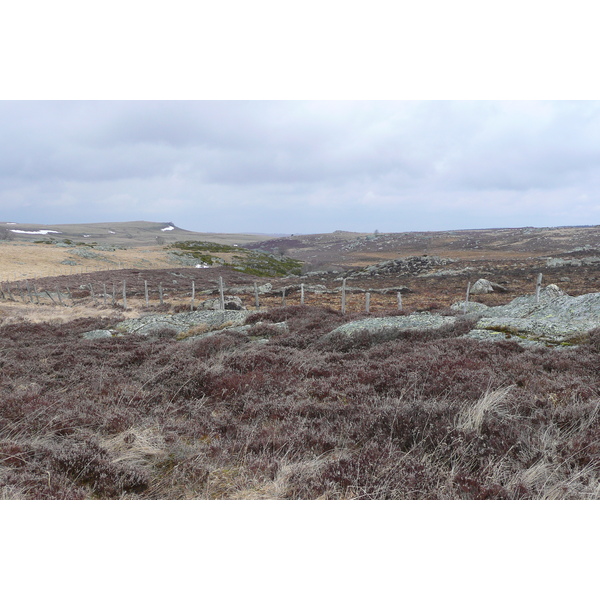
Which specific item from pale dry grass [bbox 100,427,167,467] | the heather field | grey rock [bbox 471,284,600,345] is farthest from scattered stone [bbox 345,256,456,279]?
pale dry grass [bbox 100,427,167,467]

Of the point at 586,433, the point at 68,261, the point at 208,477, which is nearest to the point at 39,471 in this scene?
the point at 208,477

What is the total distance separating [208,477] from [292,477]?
762 mm

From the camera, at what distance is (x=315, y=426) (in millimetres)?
4688

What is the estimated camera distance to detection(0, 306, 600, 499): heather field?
3.24 metres

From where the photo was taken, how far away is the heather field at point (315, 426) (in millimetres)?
3242

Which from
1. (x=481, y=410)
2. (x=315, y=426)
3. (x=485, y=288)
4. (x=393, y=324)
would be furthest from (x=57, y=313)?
(x=485, y=288)

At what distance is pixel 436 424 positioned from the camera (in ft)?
13.8

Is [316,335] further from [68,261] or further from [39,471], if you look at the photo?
[68,261]

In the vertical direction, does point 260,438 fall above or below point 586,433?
below

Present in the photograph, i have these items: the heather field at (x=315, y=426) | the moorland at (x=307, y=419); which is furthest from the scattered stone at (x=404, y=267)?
the heather field at (x=315, y=426)

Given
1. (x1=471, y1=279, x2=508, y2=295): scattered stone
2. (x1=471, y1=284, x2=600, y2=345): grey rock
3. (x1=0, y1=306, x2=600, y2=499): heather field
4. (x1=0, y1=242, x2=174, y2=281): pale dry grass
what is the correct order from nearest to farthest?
1. (x1=0, y1=306, x2=600, y2=499): heather field
2. (x1=471, y1=284, x2=600, y2=345): grey rock
3. (x1=471, y1=279, x2=508, y2=295): scattered stone
4. (x1=0, y1=242, x2=174, y2=281): pale dry grass

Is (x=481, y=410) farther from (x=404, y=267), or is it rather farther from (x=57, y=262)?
(x=57, y=262)

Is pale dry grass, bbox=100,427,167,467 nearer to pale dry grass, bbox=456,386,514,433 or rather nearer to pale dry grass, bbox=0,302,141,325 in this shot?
pale dry grass, bbox=456,386,514,433

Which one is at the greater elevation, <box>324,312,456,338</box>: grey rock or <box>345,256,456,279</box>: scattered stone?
<box>345,256,456,279</box>: scattered stone
